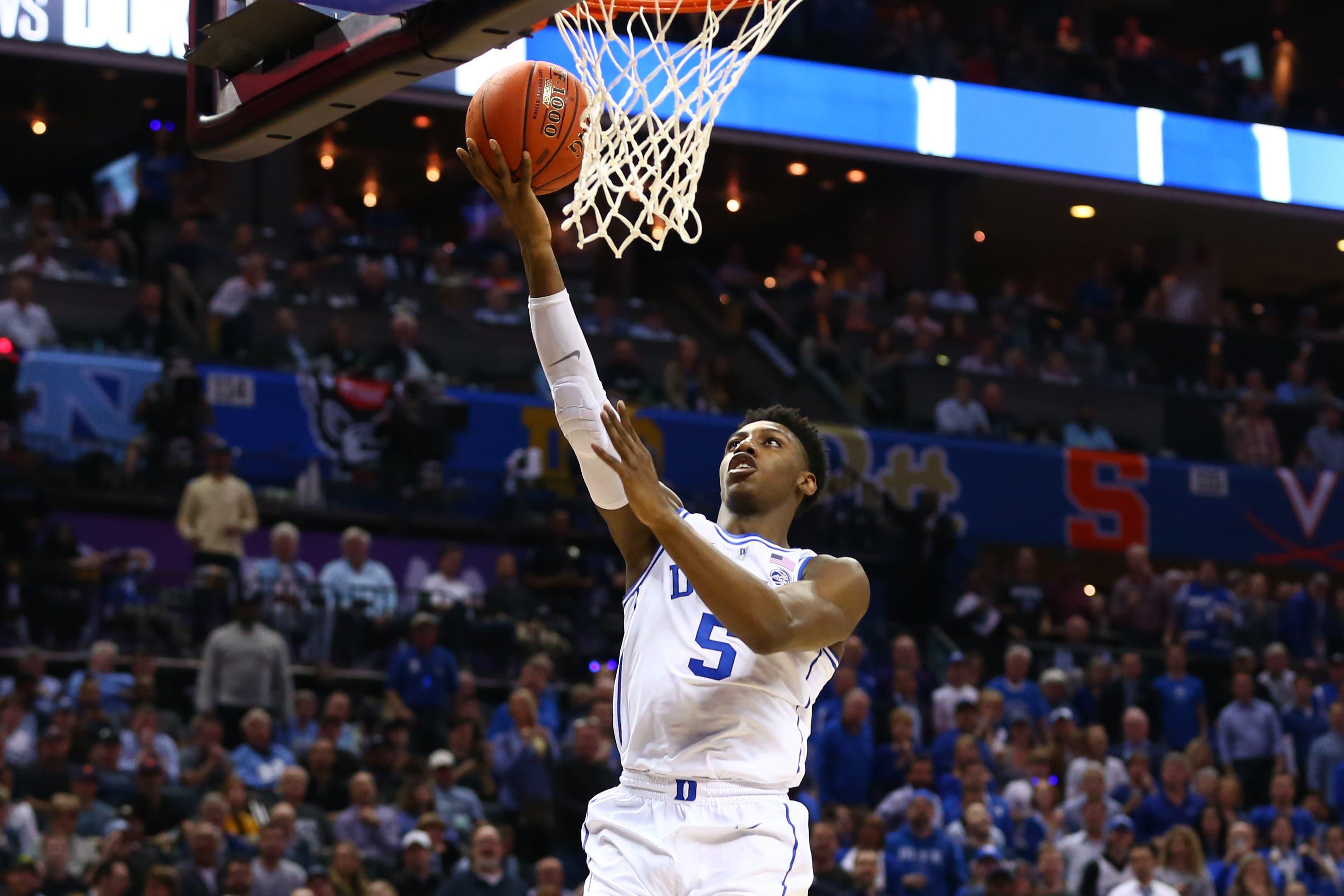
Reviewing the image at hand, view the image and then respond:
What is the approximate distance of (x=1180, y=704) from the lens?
46.1 feet

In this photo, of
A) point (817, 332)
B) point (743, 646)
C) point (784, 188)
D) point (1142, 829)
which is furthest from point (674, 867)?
point (784, 188)

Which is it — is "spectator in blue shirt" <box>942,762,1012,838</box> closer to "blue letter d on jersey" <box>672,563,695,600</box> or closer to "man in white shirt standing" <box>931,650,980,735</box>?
"man in white shirt standing" <box>931,650,980,735</box>

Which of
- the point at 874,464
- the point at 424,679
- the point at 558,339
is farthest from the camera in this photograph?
the point at 874,464

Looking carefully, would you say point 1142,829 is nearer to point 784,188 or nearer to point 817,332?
point 817,332

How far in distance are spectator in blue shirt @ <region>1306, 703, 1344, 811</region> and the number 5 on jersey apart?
1009 cm

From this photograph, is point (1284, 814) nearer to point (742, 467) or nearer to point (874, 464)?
point (874, 464)

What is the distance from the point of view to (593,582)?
1445cm

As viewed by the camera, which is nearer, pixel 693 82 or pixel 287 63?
pixel 287 63

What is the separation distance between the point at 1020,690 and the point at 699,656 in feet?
30.8

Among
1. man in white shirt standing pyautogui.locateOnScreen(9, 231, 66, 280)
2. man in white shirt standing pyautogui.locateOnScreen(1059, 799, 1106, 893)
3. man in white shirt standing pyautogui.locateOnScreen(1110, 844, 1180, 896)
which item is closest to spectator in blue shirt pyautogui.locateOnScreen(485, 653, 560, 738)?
man in white shirt standing pyautogui.locateOnScreen(1059, 799, 1106, 893)

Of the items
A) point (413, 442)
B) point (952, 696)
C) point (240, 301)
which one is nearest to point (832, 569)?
point (952, 696)

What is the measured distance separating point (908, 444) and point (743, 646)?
44.5 feet

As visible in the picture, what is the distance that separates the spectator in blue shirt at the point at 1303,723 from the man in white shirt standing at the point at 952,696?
8.03 ft

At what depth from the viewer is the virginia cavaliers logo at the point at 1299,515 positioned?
19.6 metres
